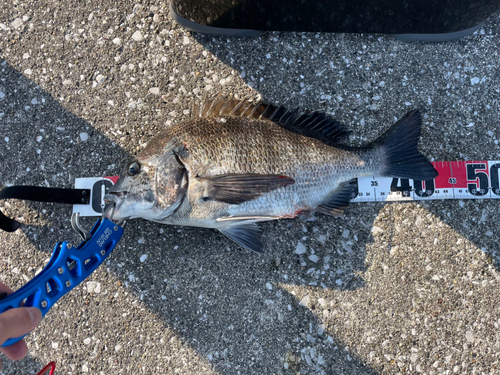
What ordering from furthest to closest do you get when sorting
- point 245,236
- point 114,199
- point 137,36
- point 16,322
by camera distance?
point 137,36, point 245,236, point 114,199, point 16,322

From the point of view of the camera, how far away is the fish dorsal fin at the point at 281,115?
6.67ft

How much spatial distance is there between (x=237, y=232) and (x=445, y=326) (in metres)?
1.58

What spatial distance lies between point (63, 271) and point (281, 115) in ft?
5.13

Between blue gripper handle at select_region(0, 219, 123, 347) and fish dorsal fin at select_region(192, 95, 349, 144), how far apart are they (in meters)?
0.92

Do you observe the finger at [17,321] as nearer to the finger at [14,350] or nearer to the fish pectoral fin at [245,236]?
the finger at [14,350]

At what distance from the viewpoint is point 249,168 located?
74.1 inches

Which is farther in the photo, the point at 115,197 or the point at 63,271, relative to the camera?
the point at 115,197

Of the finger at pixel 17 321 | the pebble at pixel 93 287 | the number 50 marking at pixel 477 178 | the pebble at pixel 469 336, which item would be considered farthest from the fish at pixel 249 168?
the pebble at pixel 469 336

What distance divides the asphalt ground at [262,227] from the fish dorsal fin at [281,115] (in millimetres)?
211

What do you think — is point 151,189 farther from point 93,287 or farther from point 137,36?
point 137,36

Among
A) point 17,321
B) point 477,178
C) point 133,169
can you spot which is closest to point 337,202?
point 477,178

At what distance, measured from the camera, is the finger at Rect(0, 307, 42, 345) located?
125cm

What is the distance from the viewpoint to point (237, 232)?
6.63 ft

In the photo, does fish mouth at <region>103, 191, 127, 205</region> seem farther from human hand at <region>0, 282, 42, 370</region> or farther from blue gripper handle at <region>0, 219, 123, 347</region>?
human hand at <region>0, 282, 42, 370</region>
